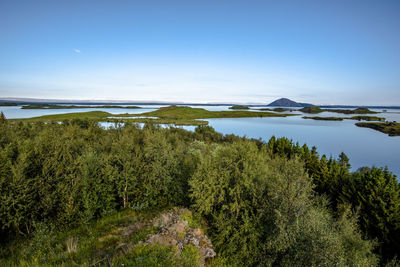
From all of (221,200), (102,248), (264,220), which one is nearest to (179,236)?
(221,200)

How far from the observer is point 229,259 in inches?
672

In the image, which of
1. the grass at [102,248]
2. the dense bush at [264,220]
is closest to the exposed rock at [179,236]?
the grass at [102,248]

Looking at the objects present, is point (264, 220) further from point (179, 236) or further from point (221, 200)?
point (179, 236)

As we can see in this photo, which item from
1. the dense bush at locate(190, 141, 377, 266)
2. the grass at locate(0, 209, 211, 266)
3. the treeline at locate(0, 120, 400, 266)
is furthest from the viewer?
the treeline at locate(0, 120, 400, 266)

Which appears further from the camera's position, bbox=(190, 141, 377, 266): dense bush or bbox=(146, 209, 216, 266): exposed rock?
bbox=(190, 141, 377, 266): dense bush

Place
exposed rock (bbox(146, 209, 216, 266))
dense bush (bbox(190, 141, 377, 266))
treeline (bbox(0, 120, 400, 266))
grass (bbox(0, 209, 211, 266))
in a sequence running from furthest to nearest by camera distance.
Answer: treeline (bbox(0, 120, 400, 266))
dense bush (bbox(190, 141, 377, 266))
exposed rock (bbox(146, 209, 216, 266))
grass (bbox(0, 209, 211, 266))

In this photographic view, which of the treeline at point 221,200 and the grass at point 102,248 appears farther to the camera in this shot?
the treeline at point 221,200

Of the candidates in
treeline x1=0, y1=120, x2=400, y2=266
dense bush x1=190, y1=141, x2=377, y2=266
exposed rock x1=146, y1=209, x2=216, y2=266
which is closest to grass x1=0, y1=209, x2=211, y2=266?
exposed rock x1=146, y1=209, x2=216, y2=266

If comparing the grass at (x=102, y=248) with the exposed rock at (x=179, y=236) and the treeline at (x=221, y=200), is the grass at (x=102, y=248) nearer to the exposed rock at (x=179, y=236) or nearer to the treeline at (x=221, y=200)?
the exposed rock at (x=179, y=236)

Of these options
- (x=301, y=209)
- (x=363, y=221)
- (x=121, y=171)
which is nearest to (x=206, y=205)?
(x=301, y=209)

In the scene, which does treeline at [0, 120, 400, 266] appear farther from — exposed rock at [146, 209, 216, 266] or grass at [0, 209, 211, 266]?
exposed rock at [146, 209, 216, 266]

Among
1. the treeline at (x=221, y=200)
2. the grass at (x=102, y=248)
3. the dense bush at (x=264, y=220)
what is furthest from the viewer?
the treeline at (x=221, y=200)

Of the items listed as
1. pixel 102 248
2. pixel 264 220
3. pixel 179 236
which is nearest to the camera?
pixel 102 248

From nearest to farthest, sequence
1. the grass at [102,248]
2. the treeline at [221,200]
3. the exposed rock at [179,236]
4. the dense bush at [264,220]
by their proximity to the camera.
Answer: the grass at [102,248] < the exposed rock at [179,236] < the dense bush at [264,220] < the treeline at [221,200]
